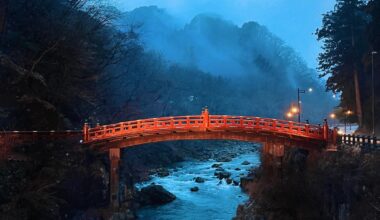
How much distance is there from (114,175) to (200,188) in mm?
13008

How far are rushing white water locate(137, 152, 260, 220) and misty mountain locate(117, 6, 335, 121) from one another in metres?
61.2

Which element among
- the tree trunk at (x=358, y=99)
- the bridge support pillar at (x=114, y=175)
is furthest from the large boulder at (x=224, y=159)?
the bridge support pillar at (x=114, y=175)

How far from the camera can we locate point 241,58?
129m

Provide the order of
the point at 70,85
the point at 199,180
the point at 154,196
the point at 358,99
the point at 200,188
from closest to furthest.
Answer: the point at 70,85 → the point at 154,196 → the point at 358,99 → the point at 200,188 → the point at 199,180

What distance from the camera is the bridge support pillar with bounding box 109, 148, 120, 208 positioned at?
27.4m

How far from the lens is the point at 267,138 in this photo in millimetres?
27953

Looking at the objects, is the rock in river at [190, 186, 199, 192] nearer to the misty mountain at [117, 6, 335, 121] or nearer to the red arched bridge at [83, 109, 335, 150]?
the red arched bridge at [83, 109, 335, 150]

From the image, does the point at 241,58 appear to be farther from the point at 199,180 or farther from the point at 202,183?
the point at 202,183

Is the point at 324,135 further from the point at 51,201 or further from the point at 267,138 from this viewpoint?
the point at 51,201

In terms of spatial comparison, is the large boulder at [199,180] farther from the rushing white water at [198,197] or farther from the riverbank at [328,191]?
the riverbank at [328,191]

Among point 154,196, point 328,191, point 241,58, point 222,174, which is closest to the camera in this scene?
point 328,191

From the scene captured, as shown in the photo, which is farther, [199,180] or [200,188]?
[199,180]

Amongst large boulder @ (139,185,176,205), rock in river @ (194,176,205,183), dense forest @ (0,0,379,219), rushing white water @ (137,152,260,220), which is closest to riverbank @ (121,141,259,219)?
rushing white water @ (137,152,260,220)

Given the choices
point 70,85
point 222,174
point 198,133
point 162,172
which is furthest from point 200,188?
point 70,85
